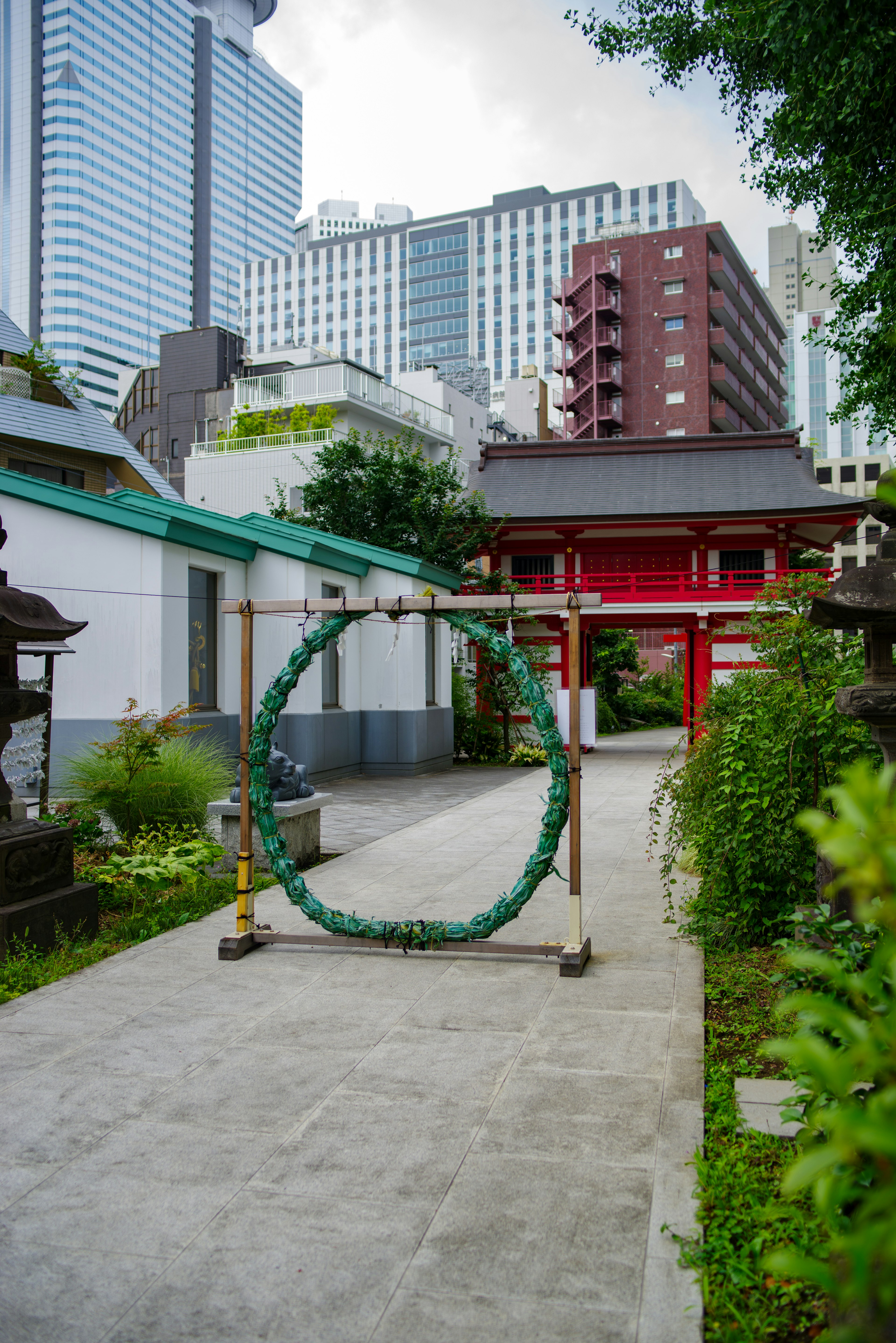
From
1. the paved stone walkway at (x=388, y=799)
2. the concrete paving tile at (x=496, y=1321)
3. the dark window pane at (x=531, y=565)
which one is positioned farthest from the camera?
the dark window pane at (x=531, y=565)

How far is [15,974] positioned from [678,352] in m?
53.8

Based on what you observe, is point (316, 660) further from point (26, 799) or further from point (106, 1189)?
point (106, 1189)

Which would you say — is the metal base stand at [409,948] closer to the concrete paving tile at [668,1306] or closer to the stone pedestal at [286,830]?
the stone pedestal at [286,830]

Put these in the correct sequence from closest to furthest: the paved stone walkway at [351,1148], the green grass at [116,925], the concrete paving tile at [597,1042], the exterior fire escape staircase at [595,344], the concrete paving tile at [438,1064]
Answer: the paved stone walkway at [351,1148] < the concrete paving tile at [438,1064] < the concrete paving tile at [597,1042] < the green grass at [116,925] < the exterior fire escape staircase at [595,344]

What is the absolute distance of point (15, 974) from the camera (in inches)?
209

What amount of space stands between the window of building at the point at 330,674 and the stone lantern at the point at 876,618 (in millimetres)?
10730

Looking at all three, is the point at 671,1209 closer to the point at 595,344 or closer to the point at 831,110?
the point at 831,110

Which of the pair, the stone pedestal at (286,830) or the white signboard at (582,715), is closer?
the white signboard at (582,715)

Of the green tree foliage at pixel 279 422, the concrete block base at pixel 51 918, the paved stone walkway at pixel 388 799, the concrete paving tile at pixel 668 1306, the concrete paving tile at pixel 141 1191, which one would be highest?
the green tree foliage at pixel 279 422

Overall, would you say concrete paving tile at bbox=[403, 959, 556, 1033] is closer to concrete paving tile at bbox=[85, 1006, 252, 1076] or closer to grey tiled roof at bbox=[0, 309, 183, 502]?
concrete paving tile at bbox=[85, 1006, 252, 1076]

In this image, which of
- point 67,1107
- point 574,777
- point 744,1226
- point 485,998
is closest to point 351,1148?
point 67,1107

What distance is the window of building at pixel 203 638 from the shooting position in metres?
12.7

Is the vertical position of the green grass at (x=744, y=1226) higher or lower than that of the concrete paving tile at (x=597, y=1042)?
higher

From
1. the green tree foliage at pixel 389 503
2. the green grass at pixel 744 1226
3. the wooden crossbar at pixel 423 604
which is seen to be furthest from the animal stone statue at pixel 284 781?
the green tree foliage at pixel 389 503
